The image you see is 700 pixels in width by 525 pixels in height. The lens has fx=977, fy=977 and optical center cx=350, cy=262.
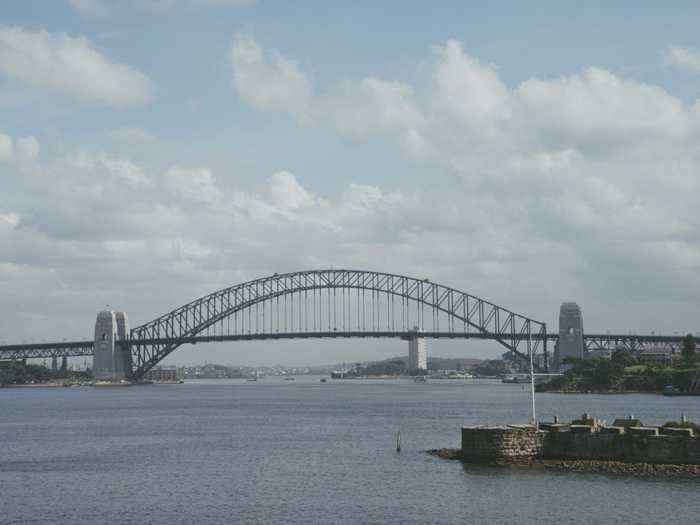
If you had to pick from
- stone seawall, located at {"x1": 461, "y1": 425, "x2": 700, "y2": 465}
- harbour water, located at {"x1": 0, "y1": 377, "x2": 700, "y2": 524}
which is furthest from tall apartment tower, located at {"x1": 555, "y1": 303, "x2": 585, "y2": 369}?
stone seawall, located at {"x1": 461, "y1": 425, "x2": 700, "y2": 465}

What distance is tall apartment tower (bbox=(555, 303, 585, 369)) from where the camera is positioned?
196000mm

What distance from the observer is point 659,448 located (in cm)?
4312

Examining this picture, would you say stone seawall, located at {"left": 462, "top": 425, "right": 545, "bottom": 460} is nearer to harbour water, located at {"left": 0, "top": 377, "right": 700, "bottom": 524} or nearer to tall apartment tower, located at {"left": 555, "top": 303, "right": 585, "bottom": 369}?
harbour water, located at {"left": 0, "top": 377, "right": 700, "bottom": 524}

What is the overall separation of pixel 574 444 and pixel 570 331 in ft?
510

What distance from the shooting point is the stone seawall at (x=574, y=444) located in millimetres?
43062

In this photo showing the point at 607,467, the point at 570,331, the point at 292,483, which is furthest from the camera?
the point at 570,331

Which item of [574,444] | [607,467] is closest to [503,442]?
[574,444]

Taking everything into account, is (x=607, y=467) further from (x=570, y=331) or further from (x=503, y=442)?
(x=570, y=331)

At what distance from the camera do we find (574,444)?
149 feet

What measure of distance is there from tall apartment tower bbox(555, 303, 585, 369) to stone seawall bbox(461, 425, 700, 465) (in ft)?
504

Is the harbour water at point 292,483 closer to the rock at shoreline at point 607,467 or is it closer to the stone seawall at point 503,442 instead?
the rock at shoreline at point 607,467

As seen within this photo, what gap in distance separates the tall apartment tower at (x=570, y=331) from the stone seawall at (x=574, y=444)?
504 feet

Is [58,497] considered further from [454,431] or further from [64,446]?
[454,431]

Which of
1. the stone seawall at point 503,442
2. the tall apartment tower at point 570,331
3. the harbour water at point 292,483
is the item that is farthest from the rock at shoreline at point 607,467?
the tall apartment tower at point 570,331
